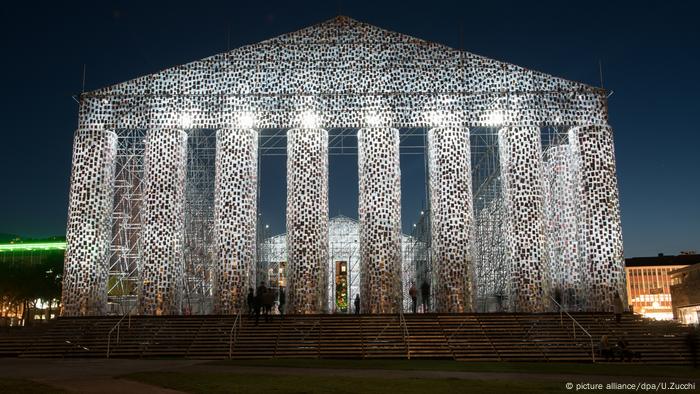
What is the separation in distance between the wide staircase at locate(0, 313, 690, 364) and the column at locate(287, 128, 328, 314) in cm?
270

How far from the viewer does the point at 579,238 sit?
782 inches

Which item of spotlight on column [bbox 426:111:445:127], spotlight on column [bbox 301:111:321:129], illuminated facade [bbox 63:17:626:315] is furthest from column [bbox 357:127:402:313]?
spotlight on column [bbox 301:111:321:129]

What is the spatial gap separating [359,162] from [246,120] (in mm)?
3732

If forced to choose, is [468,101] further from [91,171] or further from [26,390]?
[26,390]

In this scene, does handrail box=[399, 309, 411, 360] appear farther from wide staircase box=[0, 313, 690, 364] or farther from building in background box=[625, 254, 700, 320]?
building in background box=[625, 254, 700, 320]

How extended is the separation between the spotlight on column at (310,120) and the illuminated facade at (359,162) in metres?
0.03

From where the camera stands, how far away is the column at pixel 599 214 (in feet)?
63.3

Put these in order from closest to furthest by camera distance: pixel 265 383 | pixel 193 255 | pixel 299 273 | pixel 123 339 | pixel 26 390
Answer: pixel 26 390 < pixel 265 383 < pixel 123 339 < pixel 299 273 < pixel 193 255

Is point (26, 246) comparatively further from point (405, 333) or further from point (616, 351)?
point (616, 351)

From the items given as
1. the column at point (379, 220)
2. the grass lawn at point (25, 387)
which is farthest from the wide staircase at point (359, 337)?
the grass lawn at point (25, 387)

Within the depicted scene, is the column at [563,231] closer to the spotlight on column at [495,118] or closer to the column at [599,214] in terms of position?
the column at [599,214]

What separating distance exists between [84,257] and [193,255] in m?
6.10

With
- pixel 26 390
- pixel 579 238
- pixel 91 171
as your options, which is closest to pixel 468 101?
pixel 579 238

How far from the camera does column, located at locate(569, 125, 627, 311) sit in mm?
19281
